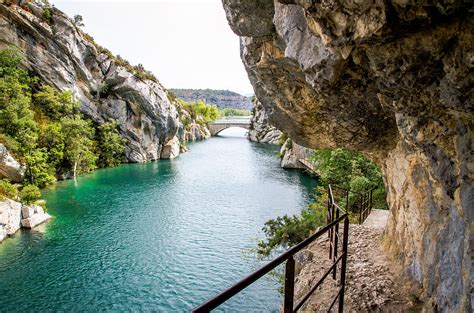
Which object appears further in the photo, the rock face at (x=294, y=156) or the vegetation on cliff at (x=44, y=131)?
the rock face at (x=294, y=156)

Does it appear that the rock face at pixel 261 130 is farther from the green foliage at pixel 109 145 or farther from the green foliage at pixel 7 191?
Result: the green foliage at pixel 7 191

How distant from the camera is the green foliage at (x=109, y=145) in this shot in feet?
140

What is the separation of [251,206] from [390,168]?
18.1m

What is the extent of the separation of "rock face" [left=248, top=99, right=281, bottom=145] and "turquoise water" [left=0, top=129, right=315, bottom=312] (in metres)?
43.0

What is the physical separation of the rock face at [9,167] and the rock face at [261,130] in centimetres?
5458

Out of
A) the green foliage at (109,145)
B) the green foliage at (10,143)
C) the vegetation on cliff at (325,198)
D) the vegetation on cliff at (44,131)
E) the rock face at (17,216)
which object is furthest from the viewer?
the green foliage at (109,145)

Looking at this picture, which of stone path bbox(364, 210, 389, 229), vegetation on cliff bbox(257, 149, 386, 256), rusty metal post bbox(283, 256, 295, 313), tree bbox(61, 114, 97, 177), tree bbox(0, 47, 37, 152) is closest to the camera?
rusty metal post bbox(283, 256, 295, 313)

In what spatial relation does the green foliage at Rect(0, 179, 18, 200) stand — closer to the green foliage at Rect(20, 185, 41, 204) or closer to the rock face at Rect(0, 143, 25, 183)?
the green foliage at Rect(20, 185, 41, 204)

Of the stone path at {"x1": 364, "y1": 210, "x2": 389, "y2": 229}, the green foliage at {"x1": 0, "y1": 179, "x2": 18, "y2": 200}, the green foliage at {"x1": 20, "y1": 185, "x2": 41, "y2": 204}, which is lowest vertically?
the green foliage at {"x1": 20, "y1": 185, "x2": 41, "y2": 204}

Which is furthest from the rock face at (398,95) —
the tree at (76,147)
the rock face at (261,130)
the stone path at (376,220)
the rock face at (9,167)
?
the rock face at (261,130)

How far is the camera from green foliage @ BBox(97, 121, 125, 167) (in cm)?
4253

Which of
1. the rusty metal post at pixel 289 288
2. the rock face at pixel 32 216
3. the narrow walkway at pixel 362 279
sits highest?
the rusty metal post at pixel 289 288

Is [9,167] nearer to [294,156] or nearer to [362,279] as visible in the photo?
[362,279]

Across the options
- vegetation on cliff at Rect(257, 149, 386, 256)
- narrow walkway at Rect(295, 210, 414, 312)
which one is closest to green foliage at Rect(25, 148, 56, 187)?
vegetation on cliff at Rect(257, 149, 386, 256)
